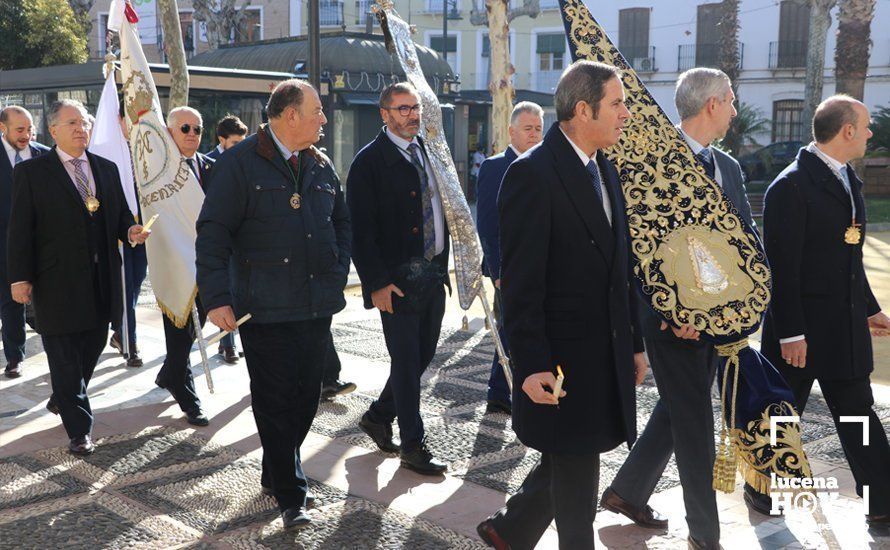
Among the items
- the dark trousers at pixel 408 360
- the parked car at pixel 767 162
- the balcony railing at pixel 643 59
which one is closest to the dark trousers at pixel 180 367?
the dark trousers at pixel 408 360

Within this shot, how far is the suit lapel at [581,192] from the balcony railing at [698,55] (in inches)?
1627

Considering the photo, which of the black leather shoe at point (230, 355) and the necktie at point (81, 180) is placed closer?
the necktie at point (81, 180)

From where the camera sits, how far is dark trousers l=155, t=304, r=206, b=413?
624 cm

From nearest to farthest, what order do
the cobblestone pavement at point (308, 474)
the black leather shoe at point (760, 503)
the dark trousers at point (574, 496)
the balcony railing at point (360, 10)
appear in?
the dark trousers at point (574, 496) < the cobblestone pavement at point (308, 474) < the black leather shoe at point (760, 503) < the balcony railing at point (360, 10)

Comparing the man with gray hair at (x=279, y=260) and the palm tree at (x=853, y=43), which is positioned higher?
the palm tree at (x=853, y=43)

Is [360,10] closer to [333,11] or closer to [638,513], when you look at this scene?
[333,11]

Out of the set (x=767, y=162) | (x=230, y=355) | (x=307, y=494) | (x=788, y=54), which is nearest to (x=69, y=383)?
(x=307, y=494)

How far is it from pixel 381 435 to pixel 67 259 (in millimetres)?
1929

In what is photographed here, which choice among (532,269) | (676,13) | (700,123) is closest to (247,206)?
(532,269)

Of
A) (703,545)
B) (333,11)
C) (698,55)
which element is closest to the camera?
(703,545)

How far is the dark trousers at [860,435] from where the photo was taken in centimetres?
448

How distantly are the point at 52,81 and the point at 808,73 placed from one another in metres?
21.4

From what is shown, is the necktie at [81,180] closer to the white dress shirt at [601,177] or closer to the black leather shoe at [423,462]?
the black leather shoe at [423,462]

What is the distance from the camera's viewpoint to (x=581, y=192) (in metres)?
3.43
